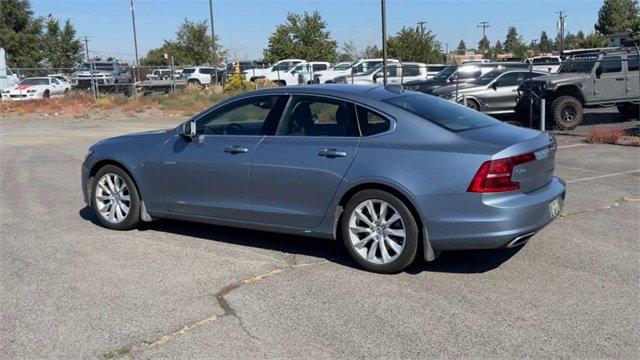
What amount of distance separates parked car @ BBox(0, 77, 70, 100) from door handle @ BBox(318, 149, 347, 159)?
104 ft

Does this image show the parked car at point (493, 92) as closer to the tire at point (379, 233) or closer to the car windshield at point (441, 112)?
A: the car windshield at point (441, 112)

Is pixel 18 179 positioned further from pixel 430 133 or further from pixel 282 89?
pixel 430 133

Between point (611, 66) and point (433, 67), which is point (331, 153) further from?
point (433, 67)

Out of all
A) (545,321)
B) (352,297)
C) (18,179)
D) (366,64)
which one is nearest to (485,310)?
(545,321)

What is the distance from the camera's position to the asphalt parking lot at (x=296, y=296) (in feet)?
13.3

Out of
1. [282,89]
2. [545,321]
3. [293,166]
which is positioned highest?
[282,89]

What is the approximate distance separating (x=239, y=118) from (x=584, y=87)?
12306 millimetres

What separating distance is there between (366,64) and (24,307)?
28.5 m

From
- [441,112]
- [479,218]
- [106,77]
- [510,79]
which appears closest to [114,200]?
[441,112]

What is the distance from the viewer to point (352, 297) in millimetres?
4863

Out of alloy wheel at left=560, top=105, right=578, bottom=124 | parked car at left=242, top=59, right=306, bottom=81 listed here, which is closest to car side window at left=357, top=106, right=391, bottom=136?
alloy wheel at left=560, top=105, right=578, bottom=124

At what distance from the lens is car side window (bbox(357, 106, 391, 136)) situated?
547cm

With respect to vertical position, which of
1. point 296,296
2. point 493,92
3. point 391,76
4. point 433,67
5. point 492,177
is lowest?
point 296,296

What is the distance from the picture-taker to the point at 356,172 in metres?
5.36
